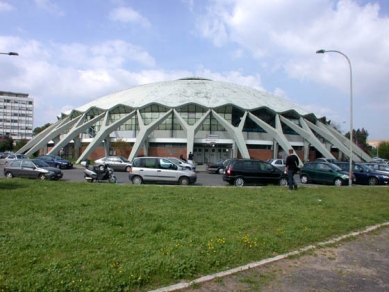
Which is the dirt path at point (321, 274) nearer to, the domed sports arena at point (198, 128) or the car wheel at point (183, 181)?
the car wheel at point (183, 181)

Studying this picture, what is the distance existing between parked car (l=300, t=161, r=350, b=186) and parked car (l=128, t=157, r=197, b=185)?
7830 millimetres

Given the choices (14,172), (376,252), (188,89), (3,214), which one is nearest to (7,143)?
(188,89)

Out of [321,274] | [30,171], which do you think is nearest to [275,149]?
[30,171]

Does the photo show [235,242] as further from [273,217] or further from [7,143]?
[7,143]

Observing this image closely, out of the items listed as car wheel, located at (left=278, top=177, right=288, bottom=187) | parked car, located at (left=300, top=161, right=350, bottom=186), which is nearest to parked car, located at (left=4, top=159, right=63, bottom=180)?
car wheel, located at (left=278, top=177, right=288, bottom=187)

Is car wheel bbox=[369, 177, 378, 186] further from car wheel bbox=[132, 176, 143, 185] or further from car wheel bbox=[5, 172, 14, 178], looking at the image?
car wheel bbox=[5, 172, 14, 178]

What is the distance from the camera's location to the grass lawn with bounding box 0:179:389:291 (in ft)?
13.9

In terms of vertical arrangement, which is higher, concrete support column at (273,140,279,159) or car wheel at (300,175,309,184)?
concrete support column at (273,140,279,159)

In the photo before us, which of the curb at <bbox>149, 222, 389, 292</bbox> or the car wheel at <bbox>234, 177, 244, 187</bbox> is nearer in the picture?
the curb at <bbox>149, 222, 389, 292</bbox>

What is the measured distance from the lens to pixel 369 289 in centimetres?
425

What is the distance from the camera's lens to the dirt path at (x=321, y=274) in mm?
4223

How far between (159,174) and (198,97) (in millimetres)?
29468

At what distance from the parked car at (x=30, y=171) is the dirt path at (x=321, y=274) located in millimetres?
16922

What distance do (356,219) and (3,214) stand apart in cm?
858
